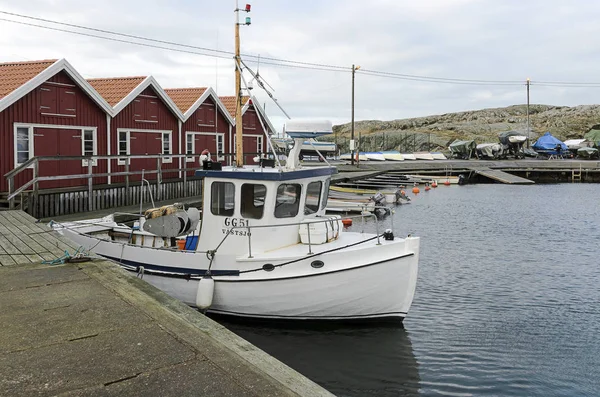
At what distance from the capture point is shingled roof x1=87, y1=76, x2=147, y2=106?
23.2 metres

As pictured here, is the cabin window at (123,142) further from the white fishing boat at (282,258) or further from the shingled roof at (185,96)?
the white fishing boat at (282,258)

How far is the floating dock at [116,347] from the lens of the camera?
4.81 m

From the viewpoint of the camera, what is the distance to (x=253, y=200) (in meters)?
10.8

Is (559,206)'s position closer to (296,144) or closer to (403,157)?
(296,144)

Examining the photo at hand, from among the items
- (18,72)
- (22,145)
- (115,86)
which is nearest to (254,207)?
(22,145)

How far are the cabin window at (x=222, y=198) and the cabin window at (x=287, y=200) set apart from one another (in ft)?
2.90

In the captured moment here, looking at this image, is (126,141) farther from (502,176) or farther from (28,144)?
(502,176)

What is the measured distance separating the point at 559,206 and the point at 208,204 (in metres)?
29.3

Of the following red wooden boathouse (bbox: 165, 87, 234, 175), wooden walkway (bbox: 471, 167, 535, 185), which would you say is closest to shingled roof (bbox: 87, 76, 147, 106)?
red wooden boathouse (bbox: 165, 87, 234, 175)

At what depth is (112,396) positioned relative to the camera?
4.61 m

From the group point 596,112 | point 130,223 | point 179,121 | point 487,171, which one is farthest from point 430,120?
point 130,223

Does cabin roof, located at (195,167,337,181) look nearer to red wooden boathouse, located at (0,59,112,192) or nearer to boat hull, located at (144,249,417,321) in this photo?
boat hull, located at (144,249,417,321)

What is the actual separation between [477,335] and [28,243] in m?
8.69

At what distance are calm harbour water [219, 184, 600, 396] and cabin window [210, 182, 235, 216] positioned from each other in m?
2.18
